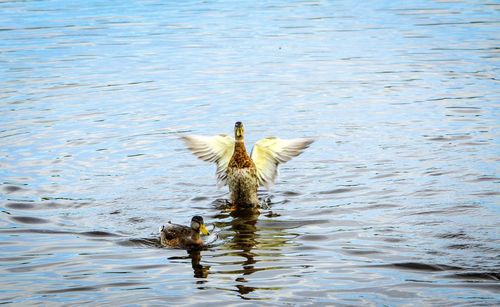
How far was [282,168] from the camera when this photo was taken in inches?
515

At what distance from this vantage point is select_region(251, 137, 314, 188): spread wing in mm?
12016

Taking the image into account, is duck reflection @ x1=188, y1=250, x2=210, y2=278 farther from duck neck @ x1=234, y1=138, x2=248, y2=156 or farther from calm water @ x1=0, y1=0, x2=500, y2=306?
duck neck @ x1=234, y1=138, x2=248, y2=156

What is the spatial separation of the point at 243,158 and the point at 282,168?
4.43ft

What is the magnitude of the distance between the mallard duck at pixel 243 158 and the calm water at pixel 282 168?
30 cm

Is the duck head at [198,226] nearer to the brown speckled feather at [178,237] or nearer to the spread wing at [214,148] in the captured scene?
the brown speckled feather at [178,237]

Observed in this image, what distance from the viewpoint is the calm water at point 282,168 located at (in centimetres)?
872

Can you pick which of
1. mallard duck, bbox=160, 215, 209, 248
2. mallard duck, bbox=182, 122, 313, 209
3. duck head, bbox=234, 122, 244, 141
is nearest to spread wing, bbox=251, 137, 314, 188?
mallard duck, bbox=182, 122, 313, 209

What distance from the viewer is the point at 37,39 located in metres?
24.1

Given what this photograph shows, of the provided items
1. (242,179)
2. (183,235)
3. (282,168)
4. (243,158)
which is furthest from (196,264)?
(282,168)

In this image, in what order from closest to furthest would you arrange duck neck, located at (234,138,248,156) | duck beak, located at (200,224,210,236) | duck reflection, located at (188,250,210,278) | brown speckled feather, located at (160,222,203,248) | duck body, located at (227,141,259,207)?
duck reflection, located at (188,250,210,278), brown speckled feather, located at (160,222,203,248), duck beak, located at (200,224,210,236), duck body, located at (227,141,259,207), duck neck, located at (234,138,248,156)

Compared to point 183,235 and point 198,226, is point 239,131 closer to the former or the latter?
point 198,226

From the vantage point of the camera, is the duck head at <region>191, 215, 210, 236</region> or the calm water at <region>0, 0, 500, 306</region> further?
the duck head at <region>191, 215, 210, 236</region>

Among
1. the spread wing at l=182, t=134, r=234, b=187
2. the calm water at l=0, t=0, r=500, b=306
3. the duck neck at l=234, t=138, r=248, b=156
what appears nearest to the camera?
the calm water at l=0, t=0, r=500, b=306

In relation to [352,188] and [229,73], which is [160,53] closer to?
[229,73]
